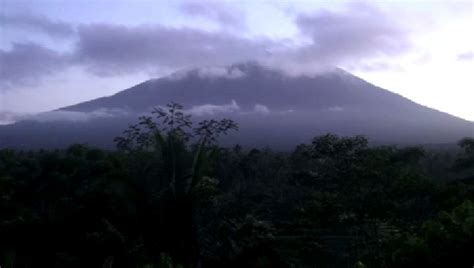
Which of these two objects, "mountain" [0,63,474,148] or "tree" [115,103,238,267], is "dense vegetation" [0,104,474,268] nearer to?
"tree" [115,103,238,267]

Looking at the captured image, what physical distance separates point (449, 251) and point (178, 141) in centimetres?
393

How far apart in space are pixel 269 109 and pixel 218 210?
57.4m

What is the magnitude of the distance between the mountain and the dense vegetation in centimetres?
3924

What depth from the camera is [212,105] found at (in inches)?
2630

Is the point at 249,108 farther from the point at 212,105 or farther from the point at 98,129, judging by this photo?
the point at 98,129

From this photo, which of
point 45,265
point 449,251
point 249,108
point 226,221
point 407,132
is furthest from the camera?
point 249,108

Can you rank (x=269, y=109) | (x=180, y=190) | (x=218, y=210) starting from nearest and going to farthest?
1. (x=180, y=190)
2. (x=218, y=210)
3. (x=269, y=109)

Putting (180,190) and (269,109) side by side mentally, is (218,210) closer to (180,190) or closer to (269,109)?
(180,190)

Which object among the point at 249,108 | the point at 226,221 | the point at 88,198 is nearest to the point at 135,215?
the point at 226,221

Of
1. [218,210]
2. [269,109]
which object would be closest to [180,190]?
[218,210]

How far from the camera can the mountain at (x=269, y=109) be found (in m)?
56.0

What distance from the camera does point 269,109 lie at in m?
66.1

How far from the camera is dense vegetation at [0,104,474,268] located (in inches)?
313

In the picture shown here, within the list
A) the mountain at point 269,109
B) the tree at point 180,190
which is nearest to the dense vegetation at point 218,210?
the tree at point 180,190
